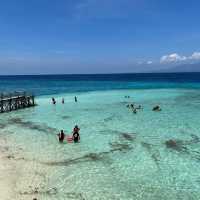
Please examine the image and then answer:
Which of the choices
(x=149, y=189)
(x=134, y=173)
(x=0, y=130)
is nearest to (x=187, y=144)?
(x=134, y=173)

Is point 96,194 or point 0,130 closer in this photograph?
point 96,194

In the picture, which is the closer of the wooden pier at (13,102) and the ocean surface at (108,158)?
the ocean surface at (108,158)

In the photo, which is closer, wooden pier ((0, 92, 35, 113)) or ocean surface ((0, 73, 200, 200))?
ocean surface ((0, 73, 200, 200))

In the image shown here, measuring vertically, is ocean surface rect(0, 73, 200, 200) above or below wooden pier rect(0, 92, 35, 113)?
below

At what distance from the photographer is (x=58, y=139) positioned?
22.8m

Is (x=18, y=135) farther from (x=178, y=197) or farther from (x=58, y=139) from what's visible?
(x=178, y=197)

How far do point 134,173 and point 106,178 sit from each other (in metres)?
1.73

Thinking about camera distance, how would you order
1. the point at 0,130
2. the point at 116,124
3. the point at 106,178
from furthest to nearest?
the point at 116,124
the point at 0,130
the point at 106,178

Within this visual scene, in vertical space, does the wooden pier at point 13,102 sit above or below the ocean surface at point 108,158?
above

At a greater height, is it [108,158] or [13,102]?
[13,102]

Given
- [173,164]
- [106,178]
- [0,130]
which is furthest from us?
[0,130]

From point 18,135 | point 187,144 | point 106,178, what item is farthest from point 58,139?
point 187,144

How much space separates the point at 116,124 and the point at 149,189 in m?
15.0

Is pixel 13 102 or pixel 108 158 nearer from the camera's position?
pixel 108 158
